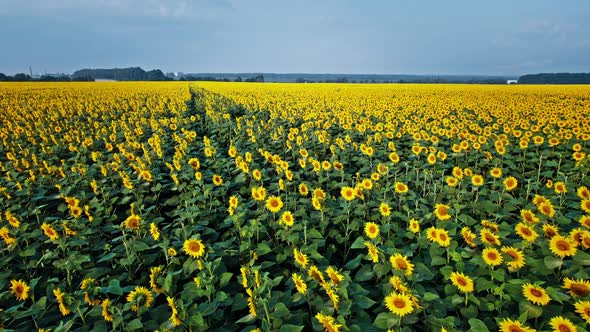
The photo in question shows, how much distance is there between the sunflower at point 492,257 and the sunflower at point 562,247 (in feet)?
1.33

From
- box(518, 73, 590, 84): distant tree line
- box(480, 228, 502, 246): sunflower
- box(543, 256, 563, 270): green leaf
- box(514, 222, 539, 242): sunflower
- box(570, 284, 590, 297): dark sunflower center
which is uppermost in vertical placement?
box(518, 73, 590, 84): distant tree line

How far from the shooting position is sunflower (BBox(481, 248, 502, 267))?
8.46 ft

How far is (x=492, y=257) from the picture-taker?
Answer: 8.61 ft

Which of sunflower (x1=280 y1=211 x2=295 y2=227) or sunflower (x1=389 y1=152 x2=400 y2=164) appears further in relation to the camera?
sunflower (x1=389 y1=152 x2=400 y2=164)

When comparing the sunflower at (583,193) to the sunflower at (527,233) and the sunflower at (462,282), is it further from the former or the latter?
the sunflower at (462,282)

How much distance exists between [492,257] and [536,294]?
0.42 m

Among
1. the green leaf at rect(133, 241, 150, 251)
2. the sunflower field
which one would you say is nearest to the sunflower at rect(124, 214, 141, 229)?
the sunflower field

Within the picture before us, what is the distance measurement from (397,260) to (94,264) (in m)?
3.04

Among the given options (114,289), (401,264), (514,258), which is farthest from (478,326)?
(114,289)

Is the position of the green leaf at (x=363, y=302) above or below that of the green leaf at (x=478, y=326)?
below

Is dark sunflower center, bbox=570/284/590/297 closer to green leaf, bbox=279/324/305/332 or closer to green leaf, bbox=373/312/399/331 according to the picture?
green leaf, bbox=373/312/399/331

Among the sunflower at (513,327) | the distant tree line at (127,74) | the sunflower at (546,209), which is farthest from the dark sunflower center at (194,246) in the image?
the distant tree line at (127,74)

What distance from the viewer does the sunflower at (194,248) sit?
289 cm

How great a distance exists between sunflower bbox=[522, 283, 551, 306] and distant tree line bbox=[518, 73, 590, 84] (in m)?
78.5
